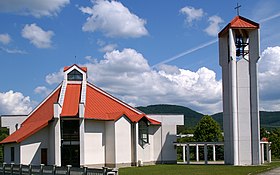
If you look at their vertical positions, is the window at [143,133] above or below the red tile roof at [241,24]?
below

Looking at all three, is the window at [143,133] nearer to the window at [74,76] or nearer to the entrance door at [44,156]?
the window at [74,76]

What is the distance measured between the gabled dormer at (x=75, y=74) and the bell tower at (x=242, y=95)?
1597cm

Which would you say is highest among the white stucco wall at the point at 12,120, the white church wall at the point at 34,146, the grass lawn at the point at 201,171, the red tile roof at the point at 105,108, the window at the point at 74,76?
the window at the point at 74,76

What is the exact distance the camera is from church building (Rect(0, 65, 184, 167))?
42906 millimetres

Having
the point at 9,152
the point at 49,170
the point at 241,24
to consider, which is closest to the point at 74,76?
the point at 9,152

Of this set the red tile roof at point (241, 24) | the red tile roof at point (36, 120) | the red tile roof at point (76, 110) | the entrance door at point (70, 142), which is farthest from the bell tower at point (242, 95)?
the red tile roof at point (36, 120)

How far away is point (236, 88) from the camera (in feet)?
143

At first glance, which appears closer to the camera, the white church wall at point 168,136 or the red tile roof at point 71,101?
the red tile roof at point 71,101

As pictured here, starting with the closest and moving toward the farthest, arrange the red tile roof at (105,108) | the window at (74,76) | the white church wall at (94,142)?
1. the white church wall at (94,142)
2. the red tile roof at (105,108)
3. the window at (74,76)

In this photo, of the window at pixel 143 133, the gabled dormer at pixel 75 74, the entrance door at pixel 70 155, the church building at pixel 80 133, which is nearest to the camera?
the church building at pixel 80 133

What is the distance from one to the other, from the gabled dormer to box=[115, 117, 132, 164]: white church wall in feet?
25.5

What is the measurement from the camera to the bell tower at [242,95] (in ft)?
142

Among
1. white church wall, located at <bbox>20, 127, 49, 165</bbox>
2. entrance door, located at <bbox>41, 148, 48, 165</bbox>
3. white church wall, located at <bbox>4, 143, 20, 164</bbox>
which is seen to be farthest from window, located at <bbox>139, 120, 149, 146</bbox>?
white church wall, located at <bbox>4, 143, 20, 164</bbox>

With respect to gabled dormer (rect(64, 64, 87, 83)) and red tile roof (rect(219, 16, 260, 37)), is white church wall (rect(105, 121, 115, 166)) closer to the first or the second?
gabled dormer (rect(64, 64, 87, 83))
